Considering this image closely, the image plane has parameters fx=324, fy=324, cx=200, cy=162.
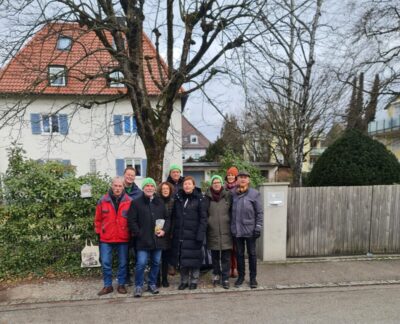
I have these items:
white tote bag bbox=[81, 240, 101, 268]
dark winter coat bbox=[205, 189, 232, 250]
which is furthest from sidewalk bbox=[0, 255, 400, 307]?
dark winter coat bbox=[205, 189, 232, 250]

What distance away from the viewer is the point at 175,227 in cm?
478

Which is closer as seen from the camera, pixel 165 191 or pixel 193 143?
pixel 165 191

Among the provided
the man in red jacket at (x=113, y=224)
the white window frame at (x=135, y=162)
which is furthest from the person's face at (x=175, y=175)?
the white window frame at (x=135, y=162)

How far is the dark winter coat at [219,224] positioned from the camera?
4793 mm

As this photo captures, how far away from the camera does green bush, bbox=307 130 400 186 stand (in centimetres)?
674

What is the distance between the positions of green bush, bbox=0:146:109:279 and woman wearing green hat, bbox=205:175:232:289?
77.8 inches

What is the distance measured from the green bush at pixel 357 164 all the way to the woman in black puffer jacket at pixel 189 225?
365cm

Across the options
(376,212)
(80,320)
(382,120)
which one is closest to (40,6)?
(80,320)

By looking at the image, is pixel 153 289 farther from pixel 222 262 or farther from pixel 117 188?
pixel 117 188

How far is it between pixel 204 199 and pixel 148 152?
250 centimetres

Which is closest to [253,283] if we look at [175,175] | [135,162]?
[175,175]

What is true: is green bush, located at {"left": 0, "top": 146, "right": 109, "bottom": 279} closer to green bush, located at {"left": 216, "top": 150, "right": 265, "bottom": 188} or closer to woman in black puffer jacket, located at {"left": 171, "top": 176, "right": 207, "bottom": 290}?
woman in black puffer jacket, located at {"left": 171, "top": 176, "right": 207, "bottom": 290}

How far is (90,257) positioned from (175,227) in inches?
59.8

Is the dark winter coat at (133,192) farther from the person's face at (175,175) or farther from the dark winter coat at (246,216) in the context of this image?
the dark winter coat at (246,216)
